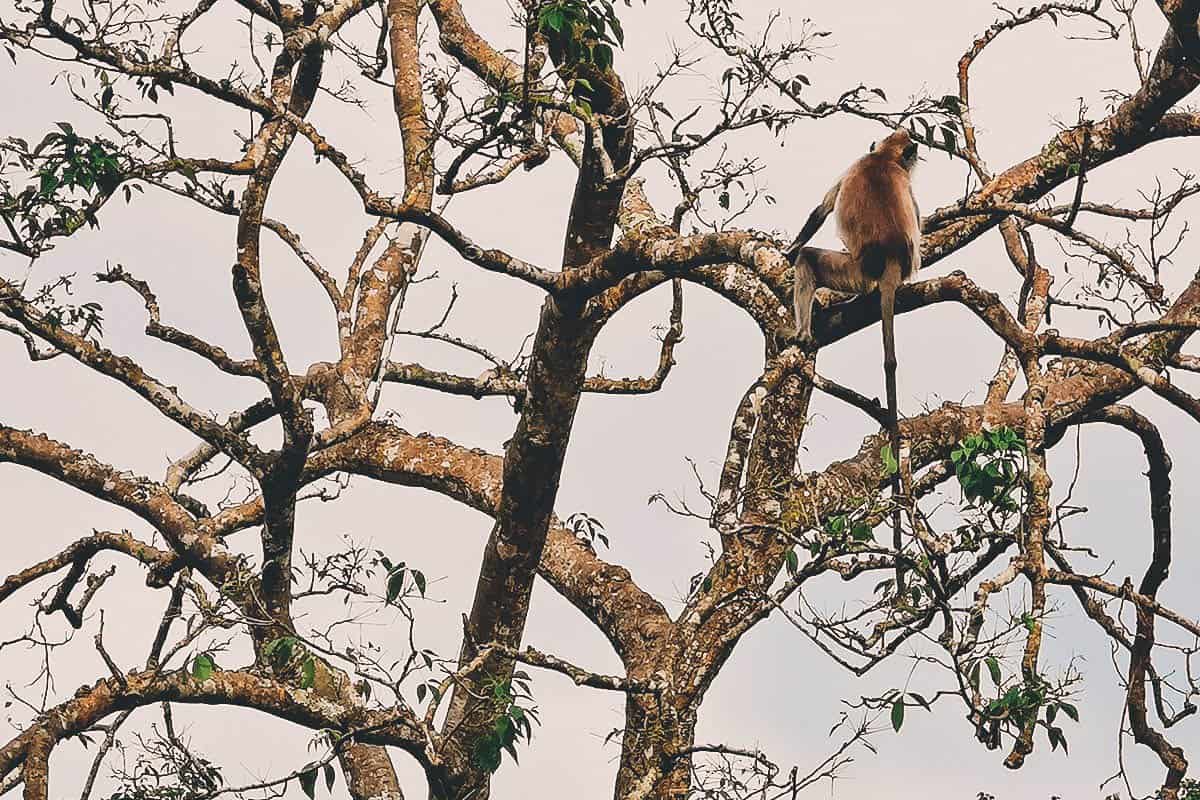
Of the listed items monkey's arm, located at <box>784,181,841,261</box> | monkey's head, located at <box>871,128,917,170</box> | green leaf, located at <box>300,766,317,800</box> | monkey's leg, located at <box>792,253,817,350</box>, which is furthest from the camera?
monkey's head, located at <box>871,128,917,170</box>

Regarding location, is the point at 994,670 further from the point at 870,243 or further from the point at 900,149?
the point at 900,149

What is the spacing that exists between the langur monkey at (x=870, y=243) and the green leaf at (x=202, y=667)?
253 cm

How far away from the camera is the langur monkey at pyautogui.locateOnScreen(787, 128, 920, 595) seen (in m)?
6.02

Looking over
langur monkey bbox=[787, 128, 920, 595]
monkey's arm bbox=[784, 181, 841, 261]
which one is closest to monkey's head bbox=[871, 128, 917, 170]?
langur monkey bbox=[787, 128, 920, 595]

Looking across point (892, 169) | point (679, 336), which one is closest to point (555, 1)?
point (892, 169)

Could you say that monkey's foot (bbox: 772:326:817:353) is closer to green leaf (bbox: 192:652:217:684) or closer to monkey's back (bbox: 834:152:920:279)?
monkey's back (bbox: 834:152:920:279)

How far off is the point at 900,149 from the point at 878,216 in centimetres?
76

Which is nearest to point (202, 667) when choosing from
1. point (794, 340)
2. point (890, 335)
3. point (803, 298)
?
point (794, 340)

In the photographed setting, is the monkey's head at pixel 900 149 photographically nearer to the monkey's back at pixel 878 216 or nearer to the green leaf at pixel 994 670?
the monkey's back at pixel 878 216

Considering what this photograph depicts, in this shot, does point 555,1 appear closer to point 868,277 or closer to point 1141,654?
point 868,277

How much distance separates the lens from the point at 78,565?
7383 millimetres

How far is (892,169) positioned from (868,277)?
0.76m

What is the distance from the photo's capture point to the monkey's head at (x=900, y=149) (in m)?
7.03

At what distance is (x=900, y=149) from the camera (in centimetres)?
707
